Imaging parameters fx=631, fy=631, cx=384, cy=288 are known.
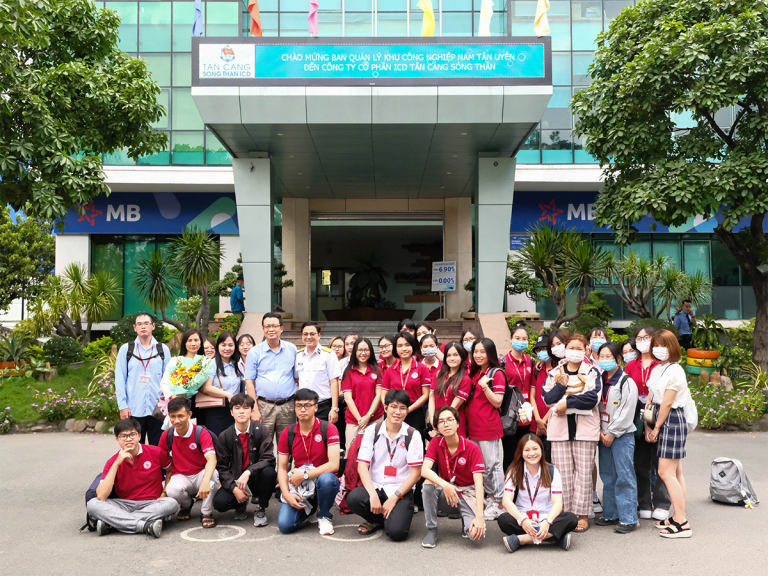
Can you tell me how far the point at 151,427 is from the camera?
20.5ft

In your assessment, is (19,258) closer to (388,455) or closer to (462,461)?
(388,455)

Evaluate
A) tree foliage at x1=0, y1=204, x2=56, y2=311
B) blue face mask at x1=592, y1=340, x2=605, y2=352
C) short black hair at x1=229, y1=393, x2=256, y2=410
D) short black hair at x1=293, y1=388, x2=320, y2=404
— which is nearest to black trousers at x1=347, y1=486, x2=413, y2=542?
short black hair at x1=293, y1=388, x2=320, y2=404

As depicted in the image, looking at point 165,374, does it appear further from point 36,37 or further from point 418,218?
point 418,218

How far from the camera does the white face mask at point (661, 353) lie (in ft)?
17.2

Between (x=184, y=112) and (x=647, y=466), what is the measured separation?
1882 cm

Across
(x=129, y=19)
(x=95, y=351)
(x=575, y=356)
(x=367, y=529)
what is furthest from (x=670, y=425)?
(x=129, y=19)

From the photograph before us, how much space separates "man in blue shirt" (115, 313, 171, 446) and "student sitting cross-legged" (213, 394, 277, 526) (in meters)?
1.13

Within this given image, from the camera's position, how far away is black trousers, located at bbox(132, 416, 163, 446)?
623 centimetres

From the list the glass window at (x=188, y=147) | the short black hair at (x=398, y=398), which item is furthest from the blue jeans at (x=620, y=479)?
the glass window at (x=188, y=147)

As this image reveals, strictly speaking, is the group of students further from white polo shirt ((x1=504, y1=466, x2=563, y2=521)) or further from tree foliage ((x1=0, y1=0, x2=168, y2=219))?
tree foliage ((x1=0, y1=0, x2=168, y2=219))

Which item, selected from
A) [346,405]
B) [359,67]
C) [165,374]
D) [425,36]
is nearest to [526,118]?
[425,36]

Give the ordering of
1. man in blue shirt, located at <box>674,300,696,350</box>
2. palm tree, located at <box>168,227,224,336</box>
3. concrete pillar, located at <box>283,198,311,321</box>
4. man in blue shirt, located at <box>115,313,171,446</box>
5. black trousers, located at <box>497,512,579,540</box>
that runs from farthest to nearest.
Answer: concrete pillar, located at <box>283,198,311,321</box> < palm tree, located at <box>168,227,224,336</box> < man in blue shirt, located at <box>674,300,696,350</box> < man in blue shirt, located at <box>115,313,171,446</box> < black trousers, located at <box>497,512,579,540</box>

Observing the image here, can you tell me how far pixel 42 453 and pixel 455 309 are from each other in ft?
45.3

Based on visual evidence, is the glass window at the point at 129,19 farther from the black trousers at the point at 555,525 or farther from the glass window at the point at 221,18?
the black trousers at the point at 555,525
